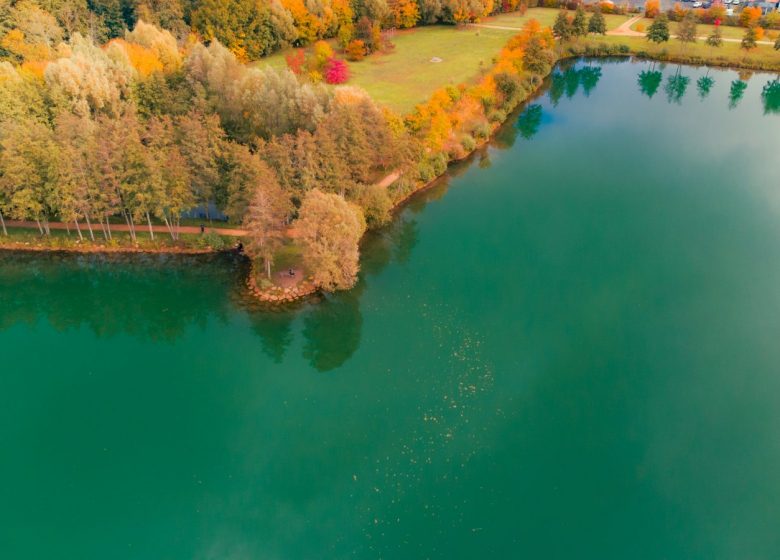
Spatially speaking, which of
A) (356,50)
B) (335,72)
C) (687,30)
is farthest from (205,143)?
(687,30)

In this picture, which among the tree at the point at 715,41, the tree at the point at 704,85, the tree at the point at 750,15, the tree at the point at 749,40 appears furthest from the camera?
Result: the tree at the point at 750,15

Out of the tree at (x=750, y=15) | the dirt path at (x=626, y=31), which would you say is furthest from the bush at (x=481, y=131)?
the tree at (x=750, y=15)

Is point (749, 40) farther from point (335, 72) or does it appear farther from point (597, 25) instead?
point (335, 72)

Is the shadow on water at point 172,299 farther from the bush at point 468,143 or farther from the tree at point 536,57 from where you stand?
the tree at point 536,57

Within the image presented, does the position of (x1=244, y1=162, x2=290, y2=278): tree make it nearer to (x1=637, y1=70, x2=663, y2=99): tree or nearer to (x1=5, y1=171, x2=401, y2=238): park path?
(x1=5, y1=171, x2=401, y2=238): park path

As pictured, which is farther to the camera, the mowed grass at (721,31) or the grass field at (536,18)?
the grass field at (536,18)

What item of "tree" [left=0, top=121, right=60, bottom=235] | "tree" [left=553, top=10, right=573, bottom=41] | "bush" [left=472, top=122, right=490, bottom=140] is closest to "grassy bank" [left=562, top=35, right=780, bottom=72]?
"tree" [left=553, top=10, right=573, bottom=41]
